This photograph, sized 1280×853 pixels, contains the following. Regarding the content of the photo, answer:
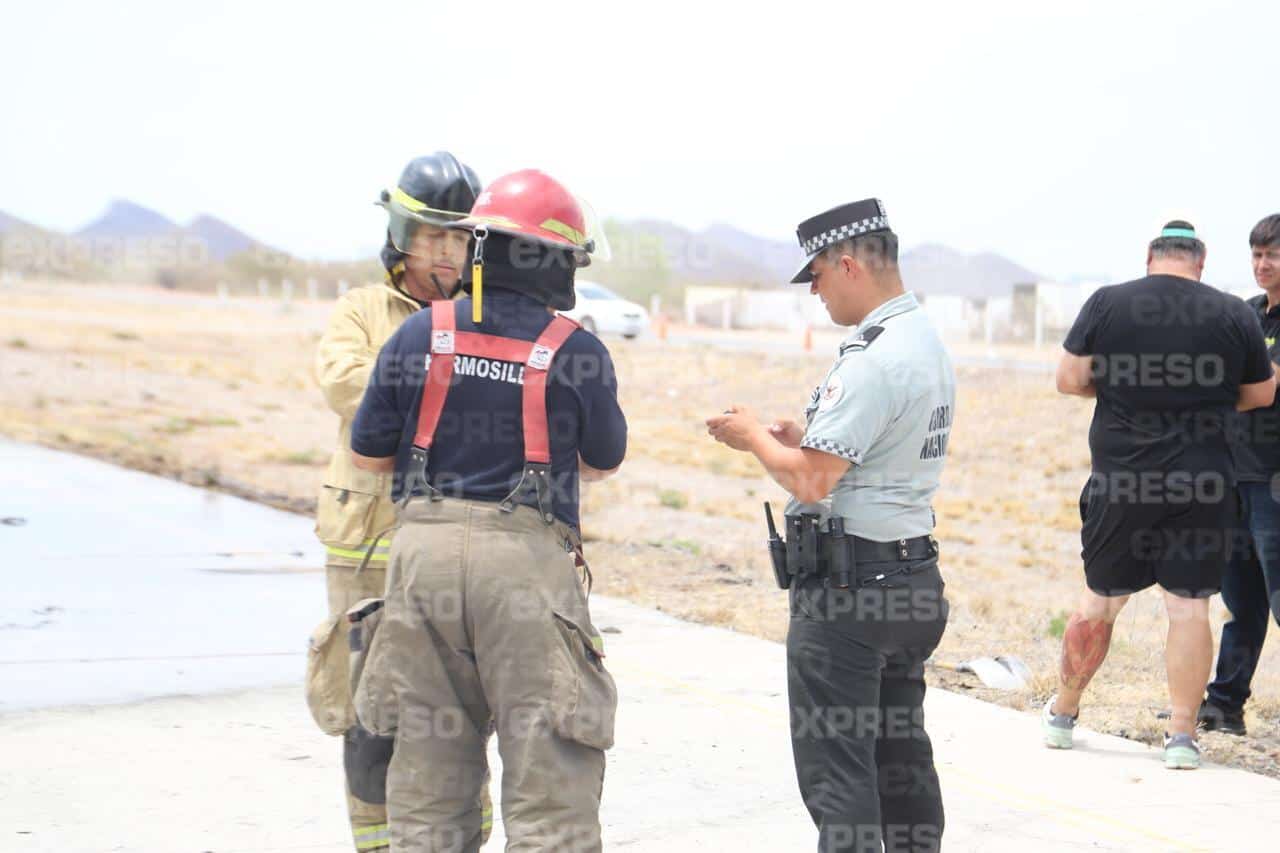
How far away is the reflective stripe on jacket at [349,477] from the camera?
4.23 m

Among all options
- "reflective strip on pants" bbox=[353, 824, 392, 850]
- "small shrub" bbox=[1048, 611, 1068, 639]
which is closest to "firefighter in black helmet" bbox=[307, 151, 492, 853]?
"reflective strip on pants" bbox=[353, 824, 392, 850]

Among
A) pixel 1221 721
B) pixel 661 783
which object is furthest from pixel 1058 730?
pixel 661 783

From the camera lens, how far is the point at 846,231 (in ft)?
13.0

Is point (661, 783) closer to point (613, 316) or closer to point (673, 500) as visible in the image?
point (673, 500)

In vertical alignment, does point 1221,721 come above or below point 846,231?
below

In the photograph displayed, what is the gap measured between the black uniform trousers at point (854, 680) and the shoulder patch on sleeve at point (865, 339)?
1.82 feet

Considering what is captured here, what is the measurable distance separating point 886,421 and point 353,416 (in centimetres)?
143

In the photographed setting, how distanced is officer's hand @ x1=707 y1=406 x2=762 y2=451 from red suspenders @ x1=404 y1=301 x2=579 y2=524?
1.78 ft

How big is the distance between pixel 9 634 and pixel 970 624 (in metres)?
5.05

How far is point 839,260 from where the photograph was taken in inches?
157

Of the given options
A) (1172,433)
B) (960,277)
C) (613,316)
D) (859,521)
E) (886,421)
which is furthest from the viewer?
(960,277)

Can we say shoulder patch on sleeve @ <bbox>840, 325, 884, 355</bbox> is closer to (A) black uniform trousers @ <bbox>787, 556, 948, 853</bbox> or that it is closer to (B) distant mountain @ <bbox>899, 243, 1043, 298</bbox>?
(A) black uniform trousers @ <bbox>787, 556, 948, 853</bbox>

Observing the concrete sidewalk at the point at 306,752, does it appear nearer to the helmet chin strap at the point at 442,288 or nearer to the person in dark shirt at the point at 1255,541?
the person in dark shirt at the point at 1255,541

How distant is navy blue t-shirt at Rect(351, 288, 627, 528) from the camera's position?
11.5 feet
